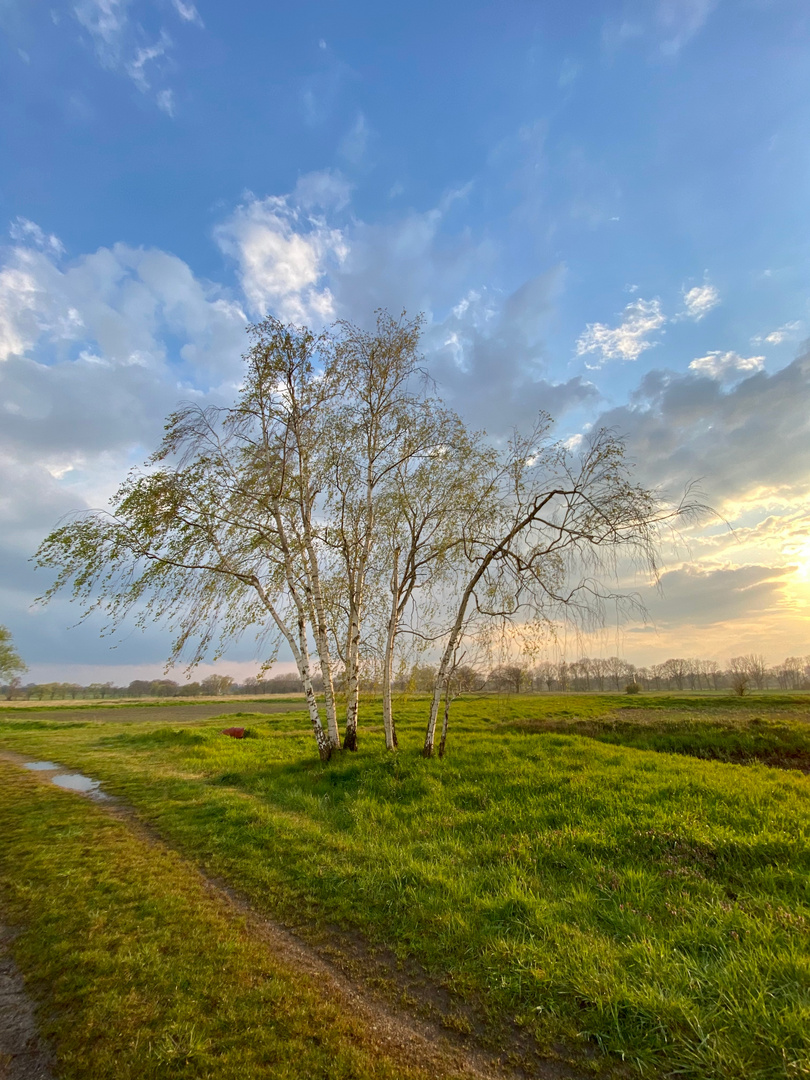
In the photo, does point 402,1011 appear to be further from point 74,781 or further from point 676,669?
point 676,669

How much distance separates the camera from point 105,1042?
163 inches

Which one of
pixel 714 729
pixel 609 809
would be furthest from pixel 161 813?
pixel 714 729

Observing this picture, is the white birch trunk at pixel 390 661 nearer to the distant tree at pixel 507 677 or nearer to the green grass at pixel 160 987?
the distant tree at pixel 507 677

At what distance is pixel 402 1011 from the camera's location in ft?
15.2

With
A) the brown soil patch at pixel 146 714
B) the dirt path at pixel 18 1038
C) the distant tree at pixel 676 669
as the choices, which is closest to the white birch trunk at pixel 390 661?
the dirt path at pixel 18 1038

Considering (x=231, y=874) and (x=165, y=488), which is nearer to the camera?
(x=231, y=874)

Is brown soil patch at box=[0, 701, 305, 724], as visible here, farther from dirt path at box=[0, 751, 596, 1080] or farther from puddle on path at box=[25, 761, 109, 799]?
dirt path at box=[0, 751, 596, 1080]

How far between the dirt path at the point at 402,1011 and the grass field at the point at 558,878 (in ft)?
0.63

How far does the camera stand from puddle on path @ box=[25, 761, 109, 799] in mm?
14070

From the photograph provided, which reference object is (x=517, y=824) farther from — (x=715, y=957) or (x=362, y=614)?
(x=362, y=614)

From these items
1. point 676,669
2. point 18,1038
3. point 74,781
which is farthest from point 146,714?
point 676,669

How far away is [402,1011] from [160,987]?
2636 mm

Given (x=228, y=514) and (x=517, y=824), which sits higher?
(x=228, y=514)

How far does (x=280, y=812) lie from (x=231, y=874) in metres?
3.29
